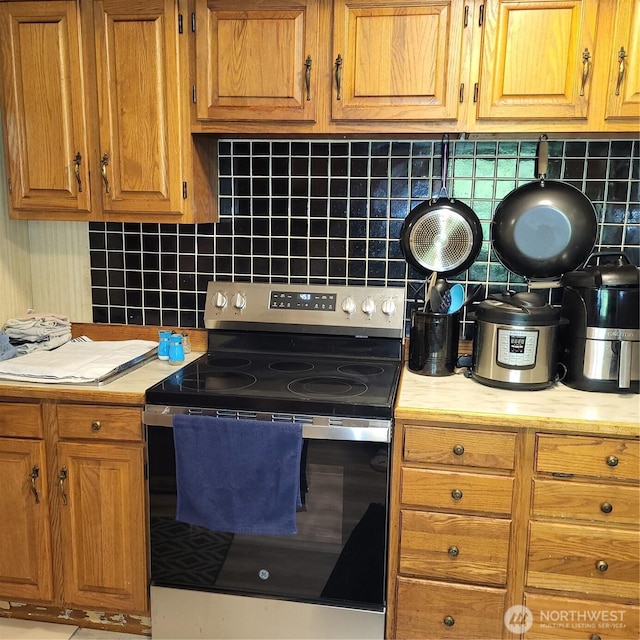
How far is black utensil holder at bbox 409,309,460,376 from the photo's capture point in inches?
77.9

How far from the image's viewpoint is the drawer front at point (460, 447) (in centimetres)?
170

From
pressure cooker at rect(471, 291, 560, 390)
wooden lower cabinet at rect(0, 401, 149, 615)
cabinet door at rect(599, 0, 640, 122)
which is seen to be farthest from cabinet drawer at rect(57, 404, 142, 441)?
cabinet door at rect(599, 0, 640, 122)

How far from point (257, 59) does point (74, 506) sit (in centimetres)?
152

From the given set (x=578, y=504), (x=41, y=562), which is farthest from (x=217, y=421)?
(x=578, y=504)

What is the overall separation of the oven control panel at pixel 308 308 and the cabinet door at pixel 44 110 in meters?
0.59

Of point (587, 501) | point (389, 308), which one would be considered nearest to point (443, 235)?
point (389, 308)

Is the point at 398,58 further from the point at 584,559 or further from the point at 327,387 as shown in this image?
the point at 584,559

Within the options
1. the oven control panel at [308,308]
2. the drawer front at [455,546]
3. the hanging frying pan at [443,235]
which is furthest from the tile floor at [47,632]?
the hanging frying pan at [443,235]

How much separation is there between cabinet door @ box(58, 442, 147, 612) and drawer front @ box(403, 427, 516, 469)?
0.83m

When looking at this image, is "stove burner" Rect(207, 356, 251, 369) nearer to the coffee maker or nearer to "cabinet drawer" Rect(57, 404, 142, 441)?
"cabinet drawer" Rect(57, 404, 142, 441)

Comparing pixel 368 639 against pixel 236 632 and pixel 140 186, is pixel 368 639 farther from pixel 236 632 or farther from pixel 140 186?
pixel 140 186

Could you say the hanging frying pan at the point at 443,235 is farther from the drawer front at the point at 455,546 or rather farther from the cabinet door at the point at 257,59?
the drawer front at the point at 455,546

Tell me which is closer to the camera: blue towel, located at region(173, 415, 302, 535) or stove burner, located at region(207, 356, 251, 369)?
blue towel, located at region(173, 415, 302, 535)

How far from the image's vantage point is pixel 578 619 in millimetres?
1728
